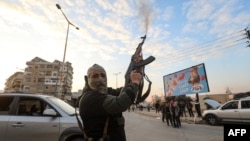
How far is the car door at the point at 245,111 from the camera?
13609 millimetres

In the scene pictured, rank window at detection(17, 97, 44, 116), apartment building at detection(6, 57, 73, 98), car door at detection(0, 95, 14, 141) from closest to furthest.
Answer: car door at detection(0, 95, 14, 141) → window at detection(17, 97, 44, 116) → apartment building at detection(6, 57, 73, 98)

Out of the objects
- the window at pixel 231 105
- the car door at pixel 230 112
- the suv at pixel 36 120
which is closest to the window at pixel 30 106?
the suv at pixel 36 120

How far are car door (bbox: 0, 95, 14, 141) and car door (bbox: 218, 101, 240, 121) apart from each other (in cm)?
1343

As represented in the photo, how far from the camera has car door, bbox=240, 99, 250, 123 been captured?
13.6 metres

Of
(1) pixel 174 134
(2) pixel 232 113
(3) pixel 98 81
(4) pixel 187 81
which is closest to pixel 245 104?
(2) pixel 232 113

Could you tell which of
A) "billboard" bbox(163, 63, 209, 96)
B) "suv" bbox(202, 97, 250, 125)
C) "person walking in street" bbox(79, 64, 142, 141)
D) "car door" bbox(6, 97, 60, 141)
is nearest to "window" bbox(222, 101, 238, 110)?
"suv" bbox(202, 97, 250, 125)

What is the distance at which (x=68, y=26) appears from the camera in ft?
80.6

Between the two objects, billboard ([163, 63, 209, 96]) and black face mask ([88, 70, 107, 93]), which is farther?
billboard ([163, 63, 209, 96])

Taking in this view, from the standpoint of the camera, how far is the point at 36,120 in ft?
17.7

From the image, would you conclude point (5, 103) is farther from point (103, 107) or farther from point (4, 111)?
point (103, 107)

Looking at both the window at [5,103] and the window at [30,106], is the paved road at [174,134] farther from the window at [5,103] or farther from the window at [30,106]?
the window at [5,103]

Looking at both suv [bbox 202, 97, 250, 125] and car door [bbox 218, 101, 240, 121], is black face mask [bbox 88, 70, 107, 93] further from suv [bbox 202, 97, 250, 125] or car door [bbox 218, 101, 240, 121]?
car door [bbox 218, 101, 240, 121]

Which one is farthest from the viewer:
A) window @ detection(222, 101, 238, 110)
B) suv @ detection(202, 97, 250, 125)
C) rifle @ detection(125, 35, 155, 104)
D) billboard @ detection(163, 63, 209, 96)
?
billboard @ detection(163, 63, 209, 96)

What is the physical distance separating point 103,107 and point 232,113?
47.5 feet
